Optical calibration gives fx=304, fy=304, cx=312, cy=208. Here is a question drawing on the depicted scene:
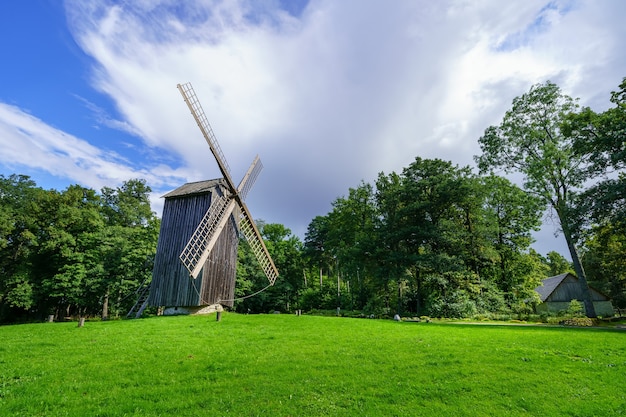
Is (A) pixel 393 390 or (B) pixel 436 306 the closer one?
(A) pixel 393 390

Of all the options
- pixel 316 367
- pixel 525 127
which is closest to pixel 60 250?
pixel 316 367

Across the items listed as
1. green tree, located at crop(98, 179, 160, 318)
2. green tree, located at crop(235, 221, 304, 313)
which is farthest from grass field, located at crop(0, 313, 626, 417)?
green tree, located at crop(235, 221, 304, 313)

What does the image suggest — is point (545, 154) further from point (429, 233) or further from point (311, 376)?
point (311, 376)

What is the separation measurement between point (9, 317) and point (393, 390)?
48.5 metres

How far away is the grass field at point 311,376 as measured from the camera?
21.0 feet

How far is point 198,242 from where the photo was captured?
21.8 metres

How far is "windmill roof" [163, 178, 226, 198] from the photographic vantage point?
2294 centimetres

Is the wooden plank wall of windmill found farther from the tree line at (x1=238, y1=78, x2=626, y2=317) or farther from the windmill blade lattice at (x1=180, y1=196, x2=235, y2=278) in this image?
the tree line at (x1=238, y1=78, x2=626, y2=317)

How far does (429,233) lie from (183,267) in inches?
885

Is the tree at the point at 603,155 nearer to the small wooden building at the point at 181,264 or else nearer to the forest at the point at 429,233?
the forest at the point at 429,233

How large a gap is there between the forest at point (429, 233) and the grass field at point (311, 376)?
1635 cm

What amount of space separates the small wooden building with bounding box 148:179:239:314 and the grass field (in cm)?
880

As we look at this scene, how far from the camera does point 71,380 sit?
7.59m

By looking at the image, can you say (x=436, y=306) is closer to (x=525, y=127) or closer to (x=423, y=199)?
(x=423, y=199)
